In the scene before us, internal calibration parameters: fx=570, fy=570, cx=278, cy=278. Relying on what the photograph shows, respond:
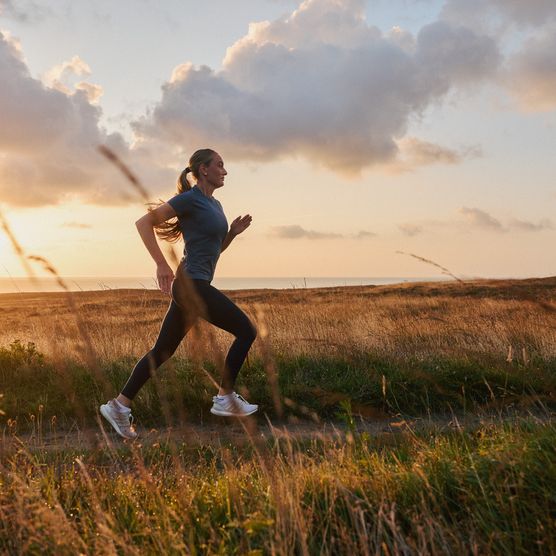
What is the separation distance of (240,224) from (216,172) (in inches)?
23.7

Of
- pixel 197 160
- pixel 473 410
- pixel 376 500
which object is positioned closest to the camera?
pixel 376 500

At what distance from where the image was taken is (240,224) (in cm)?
596

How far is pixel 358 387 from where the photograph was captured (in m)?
6.96

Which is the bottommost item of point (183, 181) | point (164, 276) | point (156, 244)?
point (164, 276)

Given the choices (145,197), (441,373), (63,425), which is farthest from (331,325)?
(145,197)

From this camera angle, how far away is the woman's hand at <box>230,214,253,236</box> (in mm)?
5945

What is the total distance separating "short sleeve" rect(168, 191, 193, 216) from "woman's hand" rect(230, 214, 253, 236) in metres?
0.61

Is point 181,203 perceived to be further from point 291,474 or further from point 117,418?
point 291,474

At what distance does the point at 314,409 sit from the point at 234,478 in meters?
3.53

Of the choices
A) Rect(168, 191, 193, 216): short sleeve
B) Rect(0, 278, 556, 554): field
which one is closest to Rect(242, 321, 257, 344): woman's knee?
Rect(0, 278, 556, 554): field

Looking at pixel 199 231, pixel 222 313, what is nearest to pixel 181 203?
pixel 199 231

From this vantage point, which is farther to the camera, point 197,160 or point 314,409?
point 314,409

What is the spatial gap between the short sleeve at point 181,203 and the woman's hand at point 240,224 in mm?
611

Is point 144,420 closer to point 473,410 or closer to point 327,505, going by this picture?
point 473,410
